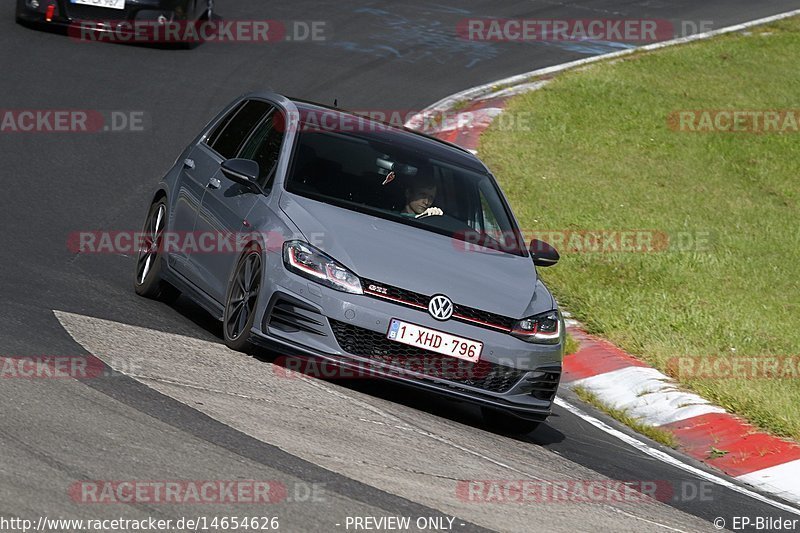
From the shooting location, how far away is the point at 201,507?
5629 millimetres

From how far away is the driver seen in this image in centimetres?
907

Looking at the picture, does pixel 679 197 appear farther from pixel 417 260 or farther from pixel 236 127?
pixel 417 260

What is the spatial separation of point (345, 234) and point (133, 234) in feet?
14.7

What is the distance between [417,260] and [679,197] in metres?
8.25

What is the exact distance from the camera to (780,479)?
8719 millimetres

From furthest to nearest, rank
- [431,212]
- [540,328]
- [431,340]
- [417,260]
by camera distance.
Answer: [431,212], [540,328], [417,260], [431,340]

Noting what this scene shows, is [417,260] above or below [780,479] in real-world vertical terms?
above

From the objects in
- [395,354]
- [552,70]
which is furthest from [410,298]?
[552,70]

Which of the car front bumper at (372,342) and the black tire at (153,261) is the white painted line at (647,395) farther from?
the black tire at (153,261)

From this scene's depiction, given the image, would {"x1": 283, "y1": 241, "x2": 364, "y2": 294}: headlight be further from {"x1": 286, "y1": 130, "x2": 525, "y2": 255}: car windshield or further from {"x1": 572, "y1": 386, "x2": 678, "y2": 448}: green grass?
{"x1": 572, "y1": 386, "x2": 678, "y2": 448}: green grass

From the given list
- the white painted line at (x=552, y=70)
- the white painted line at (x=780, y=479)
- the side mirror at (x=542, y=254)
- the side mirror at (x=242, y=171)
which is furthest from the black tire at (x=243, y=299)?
the white painted line at (x=552, y=70)

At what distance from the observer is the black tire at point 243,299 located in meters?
8.33

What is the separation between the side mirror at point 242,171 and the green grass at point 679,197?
3.57 metres

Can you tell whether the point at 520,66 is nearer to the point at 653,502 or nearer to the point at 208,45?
the point at 208,45
